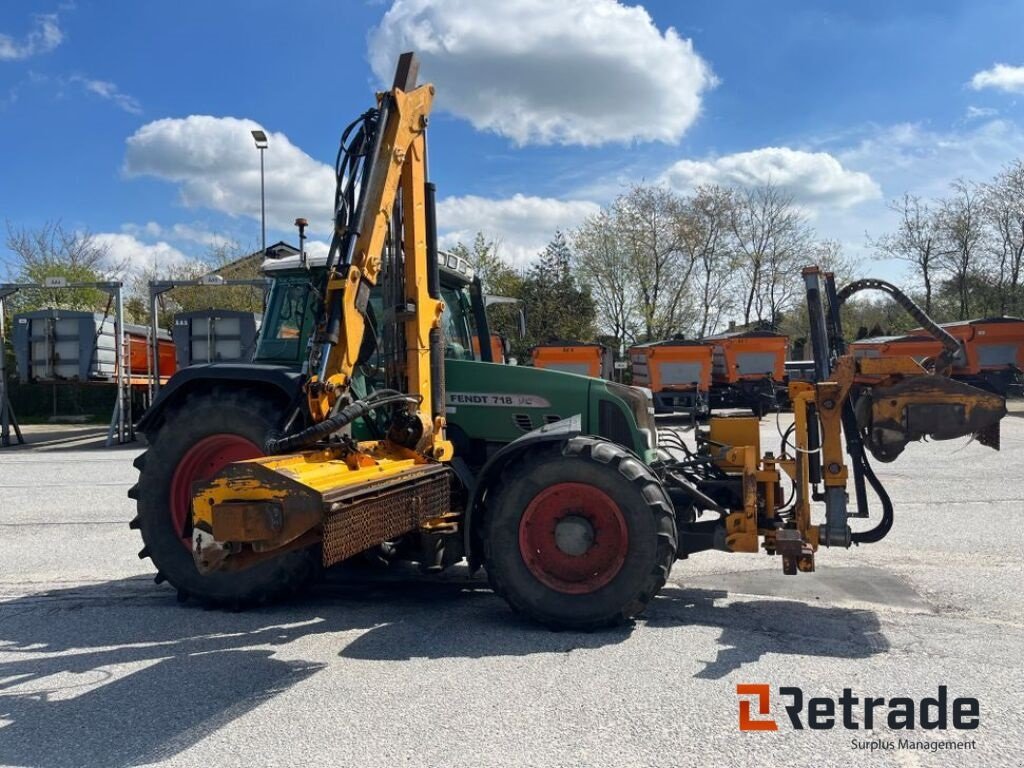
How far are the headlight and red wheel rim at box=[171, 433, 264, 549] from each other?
2519 millimetres

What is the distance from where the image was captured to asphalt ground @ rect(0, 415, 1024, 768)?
126 inches

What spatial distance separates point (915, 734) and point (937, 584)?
101 inches

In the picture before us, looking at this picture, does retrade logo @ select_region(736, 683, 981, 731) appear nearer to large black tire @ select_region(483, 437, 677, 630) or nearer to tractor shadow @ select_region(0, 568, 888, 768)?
tractor shadow @ select_region(0, 568, 888, 768)

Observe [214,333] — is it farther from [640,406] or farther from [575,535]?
[575,535]

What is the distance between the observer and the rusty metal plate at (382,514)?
12.4ft

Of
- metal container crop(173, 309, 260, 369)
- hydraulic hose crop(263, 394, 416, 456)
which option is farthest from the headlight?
metal container crop(173, 309, 260, 369)

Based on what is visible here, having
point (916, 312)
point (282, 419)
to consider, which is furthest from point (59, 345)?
point (916, 312)

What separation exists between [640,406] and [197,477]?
3.18 m

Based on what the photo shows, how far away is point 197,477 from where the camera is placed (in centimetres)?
533

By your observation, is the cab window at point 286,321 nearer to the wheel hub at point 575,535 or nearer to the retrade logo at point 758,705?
the wheel hub at point 575,535

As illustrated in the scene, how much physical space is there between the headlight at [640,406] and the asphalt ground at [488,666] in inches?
43.5

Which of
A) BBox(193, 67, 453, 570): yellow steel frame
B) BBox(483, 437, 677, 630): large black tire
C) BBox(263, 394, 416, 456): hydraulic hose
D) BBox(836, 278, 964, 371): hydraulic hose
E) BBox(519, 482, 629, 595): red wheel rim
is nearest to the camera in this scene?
BBox(193, 67, 453, 570): yellow steel frame

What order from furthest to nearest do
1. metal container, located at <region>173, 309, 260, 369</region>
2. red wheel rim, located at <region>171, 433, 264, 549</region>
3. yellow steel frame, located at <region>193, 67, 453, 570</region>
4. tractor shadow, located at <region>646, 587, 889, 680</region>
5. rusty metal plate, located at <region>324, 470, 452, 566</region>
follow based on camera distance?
metal container, located at <region>173, 309, 260, 369</region>, red wheel rim, located at <region>171, 433, 264, 549</region>, tractor shadow, located at <region>646, 587, 889, 680</region>, rusty metal plate, located at <region>324, 470, 452, 566</region>, yellow steel frame, located at <region>193, 67, 453, 570</region>

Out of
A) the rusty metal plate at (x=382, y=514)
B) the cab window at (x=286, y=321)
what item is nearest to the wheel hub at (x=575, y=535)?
the rusty metal plate at (x=382, y=514)
